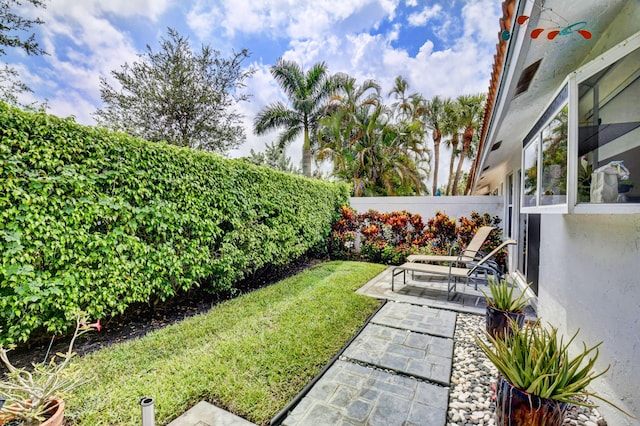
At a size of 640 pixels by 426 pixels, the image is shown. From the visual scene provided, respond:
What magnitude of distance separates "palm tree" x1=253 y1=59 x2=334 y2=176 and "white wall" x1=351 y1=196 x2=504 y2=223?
7.00 meters

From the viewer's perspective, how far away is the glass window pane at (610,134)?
191cm

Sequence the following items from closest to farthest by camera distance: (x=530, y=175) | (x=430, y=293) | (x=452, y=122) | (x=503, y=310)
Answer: (x=503, y=310), (x=530, y=175), (x=430, y=293), (x=452, y=122)

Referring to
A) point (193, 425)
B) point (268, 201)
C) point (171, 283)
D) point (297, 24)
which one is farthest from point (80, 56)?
point (193, 425)

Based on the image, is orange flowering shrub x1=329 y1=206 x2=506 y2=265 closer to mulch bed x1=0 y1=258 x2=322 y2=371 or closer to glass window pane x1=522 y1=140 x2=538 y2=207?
mulch bed x1=0 y1=258 x2=322 y2=371

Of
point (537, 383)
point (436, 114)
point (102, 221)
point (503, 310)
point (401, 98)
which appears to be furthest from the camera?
point (401, 98)

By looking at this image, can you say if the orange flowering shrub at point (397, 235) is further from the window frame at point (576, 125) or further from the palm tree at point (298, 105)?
the palm tree at point (298, 105)

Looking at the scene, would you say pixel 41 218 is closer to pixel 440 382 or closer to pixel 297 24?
pixel 440 382

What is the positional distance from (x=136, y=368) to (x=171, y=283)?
180 cm

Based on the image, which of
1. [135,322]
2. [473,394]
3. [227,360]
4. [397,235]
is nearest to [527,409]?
[473,394]

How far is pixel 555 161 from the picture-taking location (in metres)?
2.83

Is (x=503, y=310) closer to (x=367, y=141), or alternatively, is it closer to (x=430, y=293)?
(x=430, y=293)

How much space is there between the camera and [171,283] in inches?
187

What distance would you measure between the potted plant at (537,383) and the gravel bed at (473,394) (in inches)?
17.9

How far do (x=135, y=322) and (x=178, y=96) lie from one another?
1280 cm
